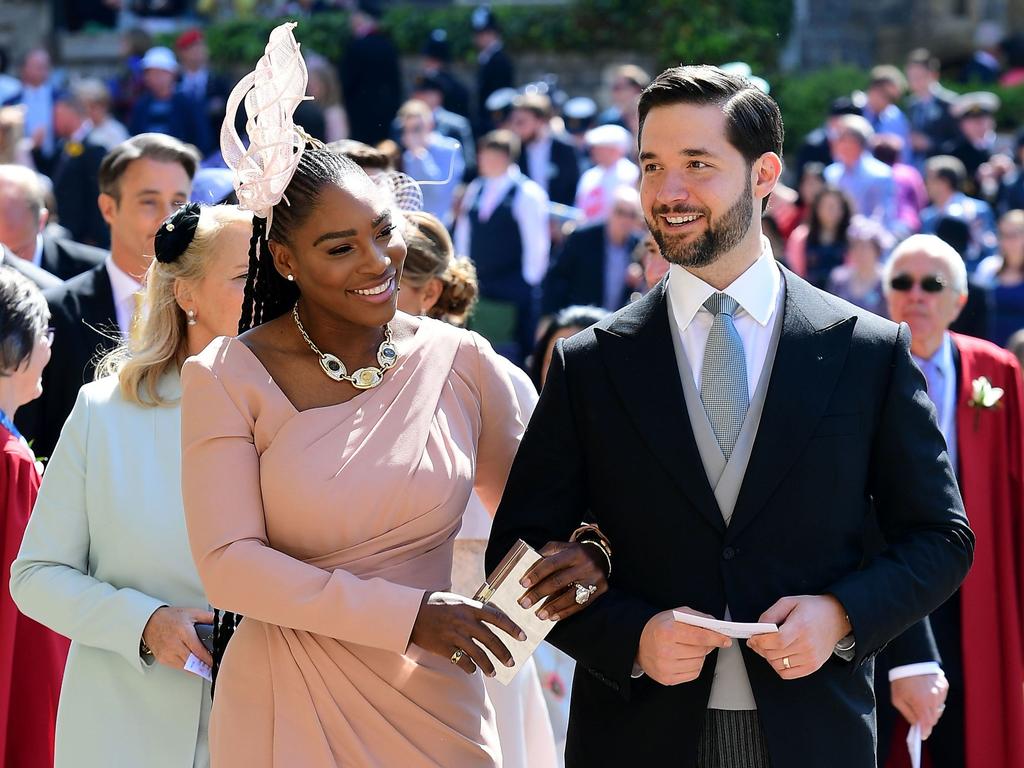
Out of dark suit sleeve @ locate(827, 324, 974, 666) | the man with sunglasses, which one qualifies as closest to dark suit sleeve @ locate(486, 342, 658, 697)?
dark suit sleeve @ locate(827, 324, 974, 666)

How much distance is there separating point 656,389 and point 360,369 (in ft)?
2.08

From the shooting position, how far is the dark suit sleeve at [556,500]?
301 centimetres

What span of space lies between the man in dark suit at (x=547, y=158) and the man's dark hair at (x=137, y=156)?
803cm

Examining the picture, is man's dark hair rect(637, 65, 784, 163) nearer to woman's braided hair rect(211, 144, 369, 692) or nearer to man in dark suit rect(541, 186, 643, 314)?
woman's braided hair rect(211, 144, 369, 692)

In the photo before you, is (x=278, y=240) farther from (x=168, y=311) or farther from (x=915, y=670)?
(x=915, y=670)

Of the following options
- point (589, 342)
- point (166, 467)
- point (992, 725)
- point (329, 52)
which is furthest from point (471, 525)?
point (329, 52)

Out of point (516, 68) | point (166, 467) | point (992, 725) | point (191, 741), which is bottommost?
point (992, 725)

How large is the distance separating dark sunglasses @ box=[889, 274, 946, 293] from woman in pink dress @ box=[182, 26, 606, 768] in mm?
2785

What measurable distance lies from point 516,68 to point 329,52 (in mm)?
2332

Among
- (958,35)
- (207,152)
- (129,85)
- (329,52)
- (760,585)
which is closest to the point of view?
(760,585)

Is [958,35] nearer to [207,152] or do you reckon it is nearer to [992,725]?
[207,152]

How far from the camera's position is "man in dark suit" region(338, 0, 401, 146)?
15.3 m

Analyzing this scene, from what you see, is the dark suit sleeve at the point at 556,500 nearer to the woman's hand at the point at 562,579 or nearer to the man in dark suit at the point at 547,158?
the woman's hand at the point at 562,579

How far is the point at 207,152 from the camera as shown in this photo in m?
14.5
